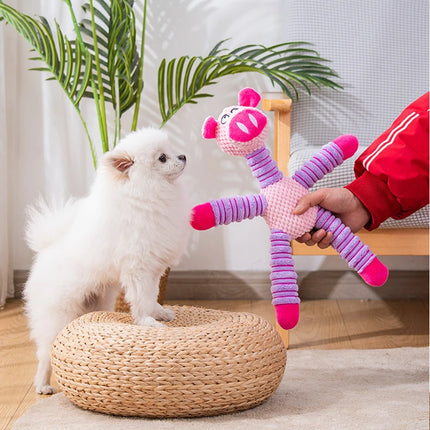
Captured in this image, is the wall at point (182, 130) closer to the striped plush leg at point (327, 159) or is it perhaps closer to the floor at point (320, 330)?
the floor at point (320, 330)

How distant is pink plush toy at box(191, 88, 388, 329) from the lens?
50.0 inches

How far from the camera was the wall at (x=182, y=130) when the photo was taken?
238 cm

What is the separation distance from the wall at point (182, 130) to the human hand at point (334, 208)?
3.61 feet

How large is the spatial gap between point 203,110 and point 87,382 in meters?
1.33

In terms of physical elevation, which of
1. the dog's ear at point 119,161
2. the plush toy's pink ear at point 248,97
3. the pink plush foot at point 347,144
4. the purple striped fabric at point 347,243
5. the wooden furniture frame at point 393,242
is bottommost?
the wooden furniture frame at point 393,242

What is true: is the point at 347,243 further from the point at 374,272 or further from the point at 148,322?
the point at 148,322

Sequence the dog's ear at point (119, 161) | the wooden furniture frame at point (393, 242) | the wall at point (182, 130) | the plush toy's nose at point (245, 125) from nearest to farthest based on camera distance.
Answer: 1. the plush toy's nose at point (245, 125)
2. the dog's ear at point (119, 161)
3. the wooden furniture frame at point (393, 242)
4. the wall at point (182, 130)

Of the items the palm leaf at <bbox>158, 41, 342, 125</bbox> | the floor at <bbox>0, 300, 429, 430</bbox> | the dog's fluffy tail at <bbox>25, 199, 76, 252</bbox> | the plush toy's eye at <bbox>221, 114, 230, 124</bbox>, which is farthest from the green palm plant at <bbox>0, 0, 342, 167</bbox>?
the plush toy's eye at <bbox>221, 114, 230, 124</bbox>

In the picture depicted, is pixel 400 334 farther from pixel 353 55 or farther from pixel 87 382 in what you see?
pixel 87 382

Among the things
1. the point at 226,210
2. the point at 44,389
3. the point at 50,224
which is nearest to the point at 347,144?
the point at 226,210

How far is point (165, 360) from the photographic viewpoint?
1.25 m

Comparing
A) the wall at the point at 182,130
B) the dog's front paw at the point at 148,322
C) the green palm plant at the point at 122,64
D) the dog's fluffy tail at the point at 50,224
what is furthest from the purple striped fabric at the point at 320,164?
the wall at the point at 182,130

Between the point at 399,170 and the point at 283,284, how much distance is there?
0.32 metres

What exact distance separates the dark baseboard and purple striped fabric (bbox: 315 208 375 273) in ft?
3.88
